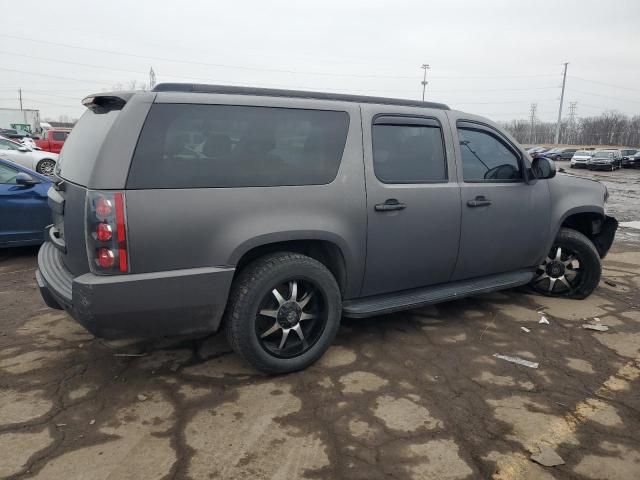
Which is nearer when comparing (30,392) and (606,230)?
(30,392)

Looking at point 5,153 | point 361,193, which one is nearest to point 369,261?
point 361,193

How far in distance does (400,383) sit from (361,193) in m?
1.33

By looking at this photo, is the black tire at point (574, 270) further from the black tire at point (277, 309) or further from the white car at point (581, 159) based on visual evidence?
the white car at point (581, 159)

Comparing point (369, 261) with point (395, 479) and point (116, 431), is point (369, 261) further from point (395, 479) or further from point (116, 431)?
point (116, 431)

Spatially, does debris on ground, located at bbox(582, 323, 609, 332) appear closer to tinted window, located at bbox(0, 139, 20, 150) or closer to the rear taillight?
the rear taillight

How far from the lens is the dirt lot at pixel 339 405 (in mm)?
2441

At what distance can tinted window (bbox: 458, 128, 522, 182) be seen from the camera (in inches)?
163

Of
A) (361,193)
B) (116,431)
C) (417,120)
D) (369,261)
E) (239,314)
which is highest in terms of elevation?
(417,120)

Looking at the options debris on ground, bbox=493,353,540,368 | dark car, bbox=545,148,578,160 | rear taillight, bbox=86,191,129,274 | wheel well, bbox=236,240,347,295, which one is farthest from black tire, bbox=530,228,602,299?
dark car, bbox=545,148,578,160

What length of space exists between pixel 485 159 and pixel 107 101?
3.08 m

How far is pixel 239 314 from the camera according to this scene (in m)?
3.06

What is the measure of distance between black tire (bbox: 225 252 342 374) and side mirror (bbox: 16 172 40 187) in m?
4.31

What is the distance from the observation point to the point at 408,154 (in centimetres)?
379

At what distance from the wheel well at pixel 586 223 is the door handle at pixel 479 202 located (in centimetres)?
150
